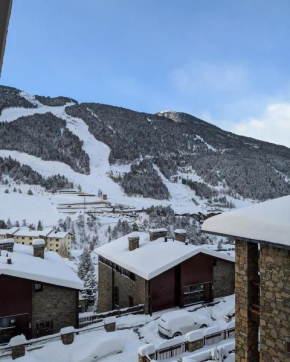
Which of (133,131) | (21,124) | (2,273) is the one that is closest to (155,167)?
(133,131)

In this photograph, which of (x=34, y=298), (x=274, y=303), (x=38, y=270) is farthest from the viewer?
(x=38, y=270)

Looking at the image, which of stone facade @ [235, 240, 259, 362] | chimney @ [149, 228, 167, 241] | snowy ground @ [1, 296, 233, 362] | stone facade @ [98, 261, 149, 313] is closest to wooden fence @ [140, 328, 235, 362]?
snowy ground @ [1, 296, 233, 362]

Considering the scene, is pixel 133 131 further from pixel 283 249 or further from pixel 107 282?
pixel 283 249

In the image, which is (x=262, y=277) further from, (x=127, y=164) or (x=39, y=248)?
(x=127, y=164)

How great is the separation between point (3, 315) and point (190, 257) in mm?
10988

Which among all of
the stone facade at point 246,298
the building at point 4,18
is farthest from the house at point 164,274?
the building at point 4,18

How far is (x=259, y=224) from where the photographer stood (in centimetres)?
636

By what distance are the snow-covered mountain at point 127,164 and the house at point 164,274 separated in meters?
49.6

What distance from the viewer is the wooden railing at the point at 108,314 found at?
16.4 metres

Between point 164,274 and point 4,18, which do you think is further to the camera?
point 164,274

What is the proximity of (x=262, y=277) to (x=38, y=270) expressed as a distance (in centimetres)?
1237

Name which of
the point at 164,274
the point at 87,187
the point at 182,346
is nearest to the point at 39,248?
the point at 164,274

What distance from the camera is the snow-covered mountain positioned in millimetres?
106625

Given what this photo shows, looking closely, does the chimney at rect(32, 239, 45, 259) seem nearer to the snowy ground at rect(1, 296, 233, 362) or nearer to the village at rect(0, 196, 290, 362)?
the village at rect(0, 196, 290, 362)
